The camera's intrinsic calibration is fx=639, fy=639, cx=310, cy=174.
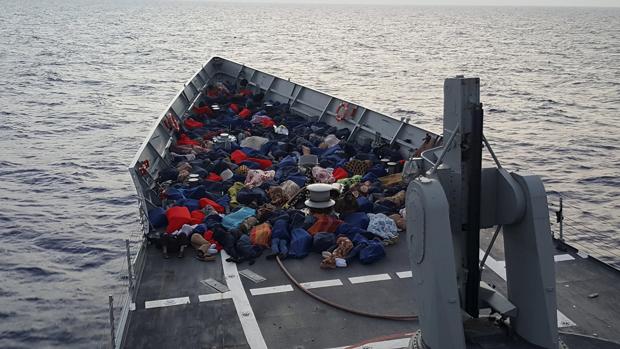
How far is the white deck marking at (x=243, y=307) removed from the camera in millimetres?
9008

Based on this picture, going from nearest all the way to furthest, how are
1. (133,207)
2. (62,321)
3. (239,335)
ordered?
(239,335) < (62,321) < (133,207)

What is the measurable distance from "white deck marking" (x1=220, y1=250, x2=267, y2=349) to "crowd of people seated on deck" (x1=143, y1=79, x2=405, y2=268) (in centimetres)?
35

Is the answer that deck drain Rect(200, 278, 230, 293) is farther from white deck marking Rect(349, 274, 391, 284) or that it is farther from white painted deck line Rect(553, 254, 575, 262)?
white painted deck line Rect(553, 254, 575, 262)

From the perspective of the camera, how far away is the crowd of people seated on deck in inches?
471

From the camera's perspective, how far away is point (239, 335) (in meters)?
9.12

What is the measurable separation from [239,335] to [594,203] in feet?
58.7

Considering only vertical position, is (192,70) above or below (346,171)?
below

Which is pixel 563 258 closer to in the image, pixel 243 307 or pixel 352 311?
pixel 352 311

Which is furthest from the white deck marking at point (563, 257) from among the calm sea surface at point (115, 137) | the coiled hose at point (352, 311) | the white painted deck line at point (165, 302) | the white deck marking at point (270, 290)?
the calm sea surface at point (115, 137)

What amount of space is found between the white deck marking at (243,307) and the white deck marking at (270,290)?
18 centimetres

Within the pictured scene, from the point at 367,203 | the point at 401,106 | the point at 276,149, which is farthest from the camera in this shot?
the point at 401,106

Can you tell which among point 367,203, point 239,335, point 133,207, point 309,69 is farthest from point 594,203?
point 309,69

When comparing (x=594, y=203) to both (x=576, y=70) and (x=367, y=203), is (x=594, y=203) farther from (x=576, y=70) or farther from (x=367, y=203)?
(x=576, y=70)

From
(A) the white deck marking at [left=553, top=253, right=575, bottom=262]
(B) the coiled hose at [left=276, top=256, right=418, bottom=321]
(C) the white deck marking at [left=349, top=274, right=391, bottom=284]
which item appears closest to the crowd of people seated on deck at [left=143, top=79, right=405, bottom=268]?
(C) the white deck marking at [left=349, top=274, right=391, bottom=284]
